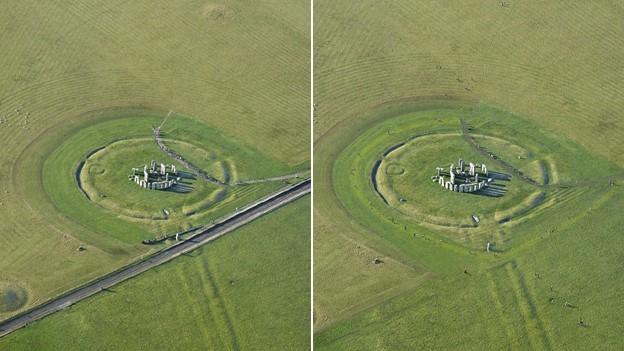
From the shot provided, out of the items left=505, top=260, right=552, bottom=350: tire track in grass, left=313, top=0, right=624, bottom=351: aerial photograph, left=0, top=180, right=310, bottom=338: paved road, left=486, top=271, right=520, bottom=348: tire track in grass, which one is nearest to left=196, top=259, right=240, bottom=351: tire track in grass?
left=0, top=180, right=310, bottom=338: paved road

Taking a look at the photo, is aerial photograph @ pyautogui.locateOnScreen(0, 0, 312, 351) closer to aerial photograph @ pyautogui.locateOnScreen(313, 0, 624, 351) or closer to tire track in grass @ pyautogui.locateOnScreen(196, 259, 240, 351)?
tire track in grass @ pyautogui.locateOnScreen(196, 259, 240, 351)

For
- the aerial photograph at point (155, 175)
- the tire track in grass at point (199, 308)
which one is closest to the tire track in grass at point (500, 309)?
the aerial photograph at point (155, 175)

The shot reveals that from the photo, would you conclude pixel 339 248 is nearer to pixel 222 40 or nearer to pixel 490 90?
pixel 490 90

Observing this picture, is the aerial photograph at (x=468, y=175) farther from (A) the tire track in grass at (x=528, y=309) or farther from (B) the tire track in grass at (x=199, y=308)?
(B) the tire track in grass at (x=199, y=308)

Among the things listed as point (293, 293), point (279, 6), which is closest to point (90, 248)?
point (293, 293)

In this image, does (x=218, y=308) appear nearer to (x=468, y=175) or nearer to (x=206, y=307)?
(x=206, y=307)
